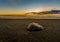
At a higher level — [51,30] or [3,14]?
[3,14]

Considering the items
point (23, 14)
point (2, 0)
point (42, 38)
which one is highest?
point (2, 0)

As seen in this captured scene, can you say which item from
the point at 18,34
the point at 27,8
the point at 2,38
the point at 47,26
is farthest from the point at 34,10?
the point at 2,38

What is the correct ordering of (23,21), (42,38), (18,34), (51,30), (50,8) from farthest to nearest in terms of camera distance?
Answer: (50,8)
(23,21)
(51,30)
(18,34)
(42,38)

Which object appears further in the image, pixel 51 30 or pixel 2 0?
pixel 2 0

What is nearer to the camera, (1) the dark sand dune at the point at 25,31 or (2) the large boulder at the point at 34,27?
(1) the dark sand dune at the point at 25,31

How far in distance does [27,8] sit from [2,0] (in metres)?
0.36

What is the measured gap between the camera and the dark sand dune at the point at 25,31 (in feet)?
5.62

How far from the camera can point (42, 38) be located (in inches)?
68.4

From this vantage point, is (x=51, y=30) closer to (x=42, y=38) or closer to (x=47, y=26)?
(x=47, y=26)

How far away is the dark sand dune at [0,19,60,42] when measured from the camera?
67.4 inches

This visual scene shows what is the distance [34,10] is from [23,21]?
0.79 ft

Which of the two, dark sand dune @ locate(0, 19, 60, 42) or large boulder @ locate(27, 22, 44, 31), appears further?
large boulder @ locate(27, 22, 44, 31)

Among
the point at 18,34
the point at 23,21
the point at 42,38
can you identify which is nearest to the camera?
the point at 42,38

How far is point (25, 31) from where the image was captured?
196 cm
